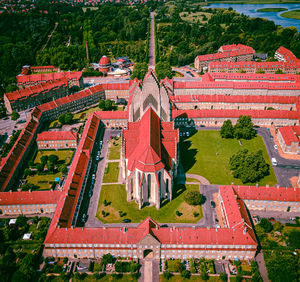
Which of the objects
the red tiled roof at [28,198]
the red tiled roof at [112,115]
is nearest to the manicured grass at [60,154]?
the red tiled roof at [28,198]

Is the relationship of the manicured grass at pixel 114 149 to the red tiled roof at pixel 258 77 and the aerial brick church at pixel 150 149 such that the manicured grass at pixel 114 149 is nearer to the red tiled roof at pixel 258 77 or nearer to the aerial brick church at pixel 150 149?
the aerial brick church at pixel 150 149

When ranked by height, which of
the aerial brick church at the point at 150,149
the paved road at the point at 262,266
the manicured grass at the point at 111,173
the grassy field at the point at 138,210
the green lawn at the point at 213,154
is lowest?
the green lawn at the point at 213,154

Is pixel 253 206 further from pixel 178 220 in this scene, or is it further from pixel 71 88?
pixel 71 88

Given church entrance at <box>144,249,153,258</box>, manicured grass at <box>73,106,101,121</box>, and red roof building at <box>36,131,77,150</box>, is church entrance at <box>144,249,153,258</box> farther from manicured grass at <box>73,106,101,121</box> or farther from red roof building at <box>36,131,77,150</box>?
manicured grass at <box>73,106,101,121</box>

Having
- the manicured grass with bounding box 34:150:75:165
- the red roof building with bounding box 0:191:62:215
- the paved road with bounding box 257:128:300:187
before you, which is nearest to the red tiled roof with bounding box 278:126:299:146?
the paved road with bounding box 257:128:300:187

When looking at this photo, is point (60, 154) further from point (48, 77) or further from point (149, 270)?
point (48, 77)

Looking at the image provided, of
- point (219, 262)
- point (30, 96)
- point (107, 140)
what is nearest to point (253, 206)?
point (219, 262)
